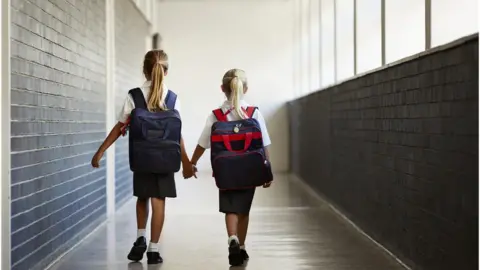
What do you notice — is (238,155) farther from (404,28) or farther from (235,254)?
(404,28)

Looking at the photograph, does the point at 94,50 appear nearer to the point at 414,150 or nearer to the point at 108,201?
the point at 108,201

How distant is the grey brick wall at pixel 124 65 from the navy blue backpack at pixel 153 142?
2.88 meters

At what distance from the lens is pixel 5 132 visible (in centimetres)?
340

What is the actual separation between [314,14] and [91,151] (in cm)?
503

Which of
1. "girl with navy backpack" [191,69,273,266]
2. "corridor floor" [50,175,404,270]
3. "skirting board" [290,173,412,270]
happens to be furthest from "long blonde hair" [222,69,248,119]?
"skirting board" [290,173,412,270]

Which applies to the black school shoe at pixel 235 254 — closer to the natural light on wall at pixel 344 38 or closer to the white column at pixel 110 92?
the white column at pixel 110 92

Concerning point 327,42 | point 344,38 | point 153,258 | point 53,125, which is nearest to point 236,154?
point 153,258

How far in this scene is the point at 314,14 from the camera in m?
9.91

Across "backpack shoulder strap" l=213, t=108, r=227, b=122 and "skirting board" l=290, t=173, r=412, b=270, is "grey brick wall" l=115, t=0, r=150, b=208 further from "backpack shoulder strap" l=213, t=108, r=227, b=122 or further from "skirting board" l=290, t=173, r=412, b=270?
"backpack shoulder strap" l=213, t=108, r=227, b=122

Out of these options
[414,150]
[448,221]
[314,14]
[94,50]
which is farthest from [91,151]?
[314,14]

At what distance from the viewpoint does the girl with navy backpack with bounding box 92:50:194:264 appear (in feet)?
13.9

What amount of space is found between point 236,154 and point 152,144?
1.59 feet

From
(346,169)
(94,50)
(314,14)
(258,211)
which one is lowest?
(258,211)

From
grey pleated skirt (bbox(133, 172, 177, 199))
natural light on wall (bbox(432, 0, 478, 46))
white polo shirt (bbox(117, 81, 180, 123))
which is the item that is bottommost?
grey pleated skirt (bbox(133, 172, 177, 199))
